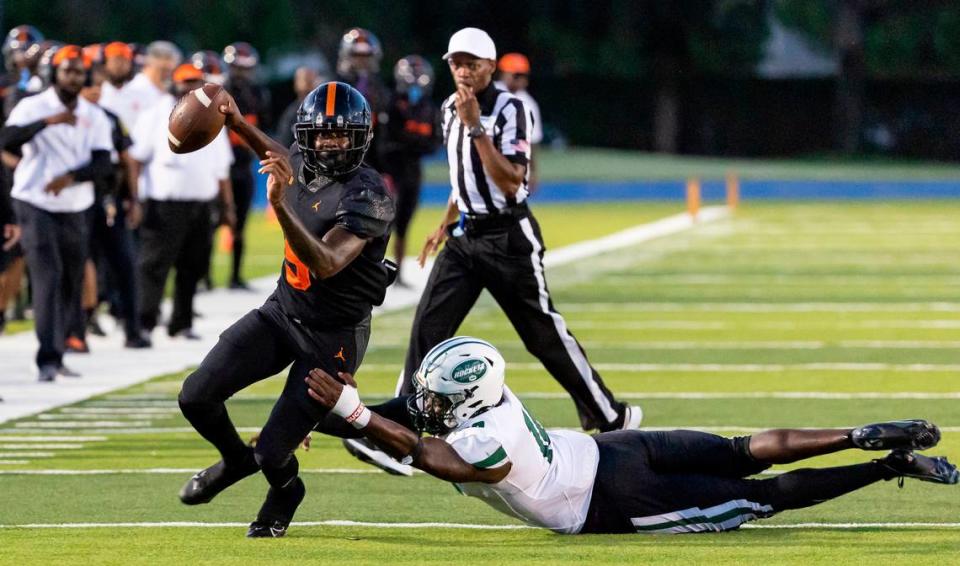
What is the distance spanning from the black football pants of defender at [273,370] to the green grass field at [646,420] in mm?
366

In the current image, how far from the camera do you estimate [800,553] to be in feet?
21.6

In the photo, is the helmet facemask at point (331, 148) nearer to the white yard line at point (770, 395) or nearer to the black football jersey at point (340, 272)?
the black football jersey at point (340, 272)

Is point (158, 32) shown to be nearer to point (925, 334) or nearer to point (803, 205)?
point (803, 205)

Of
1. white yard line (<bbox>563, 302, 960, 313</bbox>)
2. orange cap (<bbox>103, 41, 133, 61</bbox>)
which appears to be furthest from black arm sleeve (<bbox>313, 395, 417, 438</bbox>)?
white yard line (<bbox>563, 302, 960, 313</bbox>)

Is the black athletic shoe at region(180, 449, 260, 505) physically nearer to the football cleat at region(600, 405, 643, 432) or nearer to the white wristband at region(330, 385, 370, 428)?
the white wristband at region(330, 385, 370, 428)

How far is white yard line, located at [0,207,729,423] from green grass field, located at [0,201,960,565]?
0.85 ft

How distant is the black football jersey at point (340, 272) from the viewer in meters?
6.85

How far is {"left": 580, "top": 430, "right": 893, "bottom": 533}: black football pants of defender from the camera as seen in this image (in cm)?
694

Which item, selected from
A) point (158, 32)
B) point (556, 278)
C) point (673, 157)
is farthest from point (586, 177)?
point (556, 278)

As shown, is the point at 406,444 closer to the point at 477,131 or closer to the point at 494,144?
the point at 477,131

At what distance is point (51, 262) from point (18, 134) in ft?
2.59

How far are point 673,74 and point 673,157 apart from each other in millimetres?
2895

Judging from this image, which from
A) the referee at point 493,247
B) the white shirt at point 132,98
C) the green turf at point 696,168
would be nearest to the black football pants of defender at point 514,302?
the referee at point 493,247

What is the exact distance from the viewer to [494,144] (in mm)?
8969
